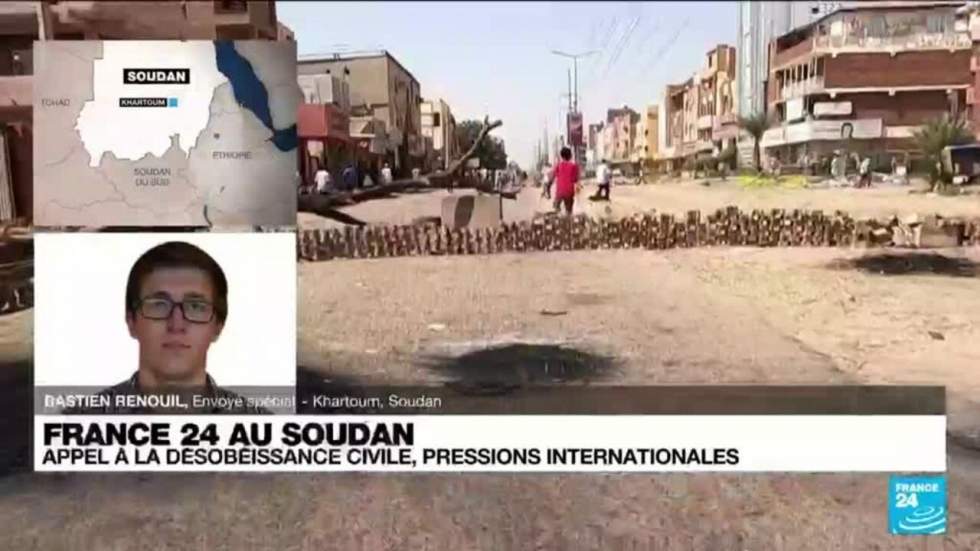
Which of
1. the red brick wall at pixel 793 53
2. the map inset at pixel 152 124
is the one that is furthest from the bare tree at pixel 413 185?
the red brick wall at pixel 793 53

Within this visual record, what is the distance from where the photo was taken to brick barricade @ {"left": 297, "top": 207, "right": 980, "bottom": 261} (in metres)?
3.27

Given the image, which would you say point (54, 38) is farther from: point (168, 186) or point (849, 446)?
point (849, 446)

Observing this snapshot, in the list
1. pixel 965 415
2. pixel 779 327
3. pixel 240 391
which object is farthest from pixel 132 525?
pixel 965 415

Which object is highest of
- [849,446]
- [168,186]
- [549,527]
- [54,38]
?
[54,38]

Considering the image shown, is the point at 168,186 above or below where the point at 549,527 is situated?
above

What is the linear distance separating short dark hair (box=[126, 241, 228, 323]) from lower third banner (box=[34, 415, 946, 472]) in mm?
370

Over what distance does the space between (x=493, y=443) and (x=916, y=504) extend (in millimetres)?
1250

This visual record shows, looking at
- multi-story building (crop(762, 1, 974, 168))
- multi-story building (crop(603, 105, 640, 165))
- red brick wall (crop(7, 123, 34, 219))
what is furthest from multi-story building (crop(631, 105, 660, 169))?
red brick wall (crop(7, 123, 34, 219))

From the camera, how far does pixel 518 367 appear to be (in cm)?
311

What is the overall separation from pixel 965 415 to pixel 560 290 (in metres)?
1.24

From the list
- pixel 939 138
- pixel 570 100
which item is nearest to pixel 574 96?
pixel 570 100

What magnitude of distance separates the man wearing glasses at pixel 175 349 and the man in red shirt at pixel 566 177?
3.53ft

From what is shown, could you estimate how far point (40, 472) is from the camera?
316 centimetres

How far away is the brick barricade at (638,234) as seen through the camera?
3.27 m
